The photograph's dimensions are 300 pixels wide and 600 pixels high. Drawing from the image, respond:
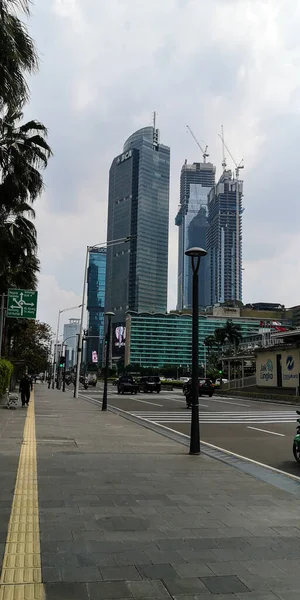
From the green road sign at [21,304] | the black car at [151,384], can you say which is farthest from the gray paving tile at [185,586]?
the black car at [151,384]

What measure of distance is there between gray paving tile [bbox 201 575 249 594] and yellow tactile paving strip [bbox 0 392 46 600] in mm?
1252

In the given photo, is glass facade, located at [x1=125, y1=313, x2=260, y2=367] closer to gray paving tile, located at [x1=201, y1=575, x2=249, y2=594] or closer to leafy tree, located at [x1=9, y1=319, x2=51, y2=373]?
leafy tree, located at [x1=9, y1=319, x2=51, y2=373]

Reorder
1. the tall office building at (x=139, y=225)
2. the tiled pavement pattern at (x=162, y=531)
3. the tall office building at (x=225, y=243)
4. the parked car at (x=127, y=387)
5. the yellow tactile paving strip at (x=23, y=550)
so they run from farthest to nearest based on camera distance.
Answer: the tall office building at (x=225, y=243) < the tall office building at (x=139, y=225) < the parked car at (x=127, y=387) < the tiled pavement pattern at (x=162, y=531) < the yellow tactile paving strip at (x=23, y=550)

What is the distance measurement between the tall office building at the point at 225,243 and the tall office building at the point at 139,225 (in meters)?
38.1

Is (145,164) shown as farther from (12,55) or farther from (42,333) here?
(12,55)

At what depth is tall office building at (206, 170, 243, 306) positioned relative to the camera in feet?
601

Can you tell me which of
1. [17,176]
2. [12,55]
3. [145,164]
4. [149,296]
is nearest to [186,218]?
[149,296]

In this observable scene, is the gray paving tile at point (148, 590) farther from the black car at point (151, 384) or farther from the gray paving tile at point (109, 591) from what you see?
the black car at point (151, 384)

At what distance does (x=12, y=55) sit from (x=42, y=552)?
7442 mm

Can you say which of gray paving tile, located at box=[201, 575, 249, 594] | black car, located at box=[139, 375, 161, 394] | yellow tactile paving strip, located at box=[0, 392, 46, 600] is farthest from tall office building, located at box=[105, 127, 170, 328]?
gray paving tile, located at box=[201, 575, 249, 594]

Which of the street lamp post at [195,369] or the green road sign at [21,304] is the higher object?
the green road sign at [21,304]

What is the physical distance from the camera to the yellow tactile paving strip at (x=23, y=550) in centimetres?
369

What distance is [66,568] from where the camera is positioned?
13.5 ft

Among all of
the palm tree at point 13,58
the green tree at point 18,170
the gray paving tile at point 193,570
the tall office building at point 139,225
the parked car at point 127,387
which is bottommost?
the gray paving tile at point 193,570
